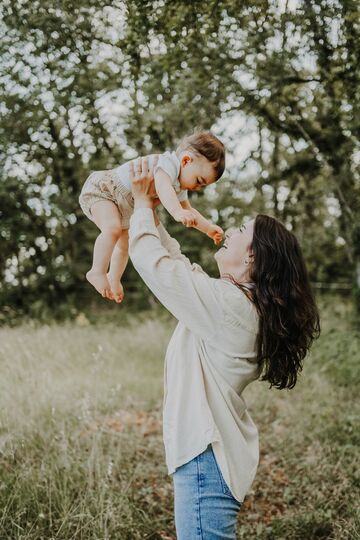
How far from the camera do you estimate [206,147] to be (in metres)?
2.27

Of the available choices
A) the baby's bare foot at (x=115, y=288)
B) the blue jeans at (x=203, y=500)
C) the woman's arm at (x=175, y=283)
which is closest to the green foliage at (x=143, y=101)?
the baby's bare foot at (x=115, y=288)

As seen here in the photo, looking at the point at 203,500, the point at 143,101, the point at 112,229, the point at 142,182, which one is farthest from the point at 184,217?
the point at 143,101

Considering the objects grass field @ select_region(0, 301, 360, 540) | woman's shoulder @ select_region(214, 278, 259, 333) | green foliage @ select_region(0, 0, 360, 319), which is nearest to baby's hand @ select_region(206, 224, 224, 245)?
woman's shoulder @ select_region(214, 278, 259, 333)

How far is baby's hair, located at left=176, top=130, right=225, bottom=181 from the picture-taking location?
7.43ft

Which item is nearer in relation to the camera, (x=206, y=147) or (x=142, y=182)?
(x=142, y=182)

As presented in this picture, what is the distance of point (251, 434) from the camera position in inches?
83.4

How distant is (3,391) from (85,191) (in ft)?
7.26

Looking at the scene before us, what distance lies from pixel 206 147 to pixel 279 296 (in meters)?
0.69

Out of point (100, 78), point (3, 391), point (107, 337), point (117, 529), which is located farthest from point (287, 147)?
point (117, 529)

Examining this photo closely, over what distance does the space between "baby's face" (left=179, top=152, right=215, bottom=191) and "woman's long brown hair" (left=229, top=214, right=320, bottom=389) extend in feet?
1.06

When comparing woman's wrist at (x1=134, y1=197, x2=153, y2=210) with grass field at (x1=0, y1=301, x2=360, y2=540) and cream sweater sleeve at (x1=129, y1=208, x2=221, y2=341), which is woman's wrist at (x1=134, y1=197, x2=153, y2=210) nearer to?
cream sweater sleeve at (x1=129, y1=208, x2=221, y2=341)

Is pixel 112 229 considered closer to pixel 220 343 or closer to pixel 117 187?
pixel 117 187

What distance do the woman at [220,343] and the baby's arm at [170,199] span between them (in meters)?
0.05

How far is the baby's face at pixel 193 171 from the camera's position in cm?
224
